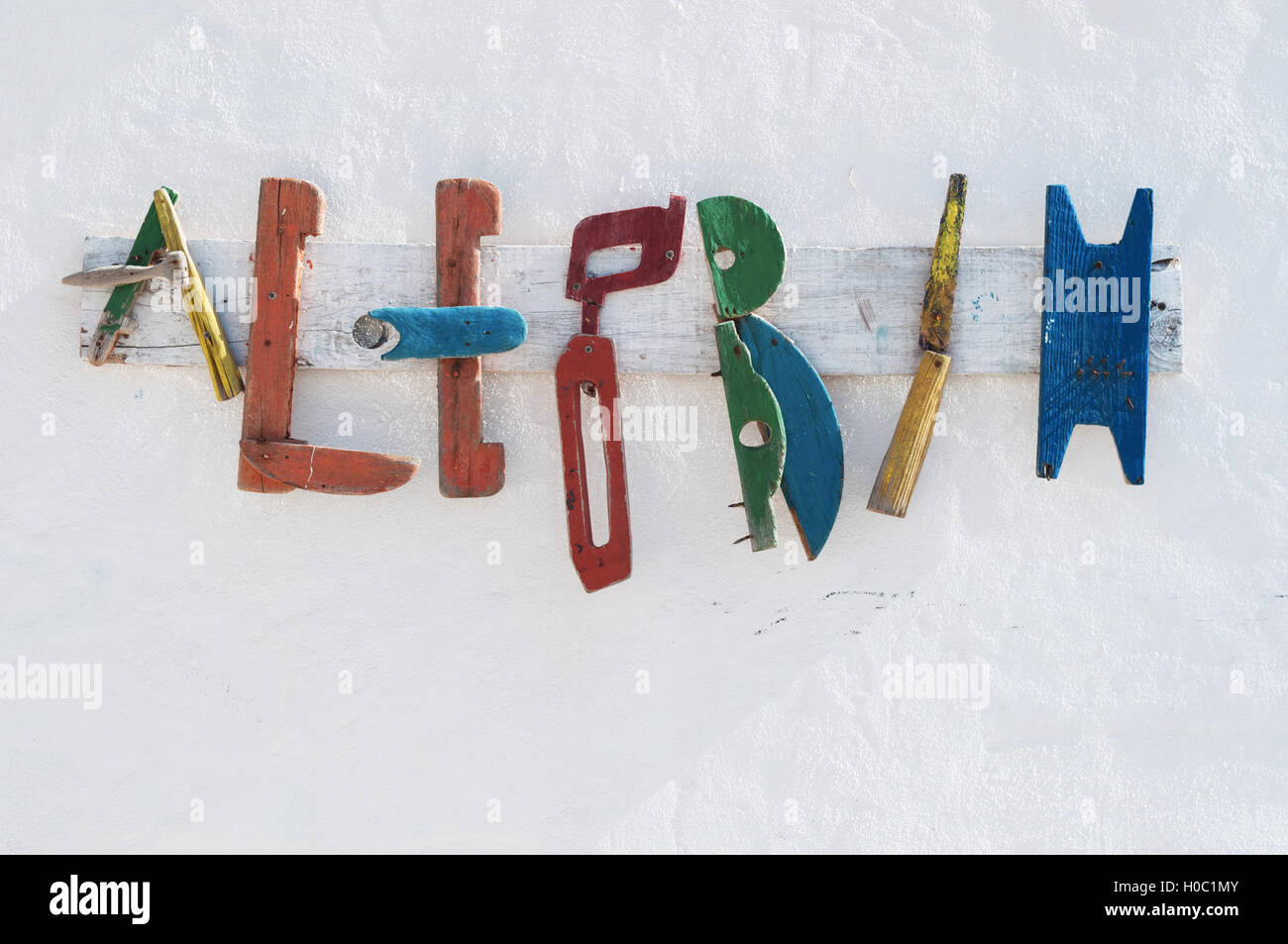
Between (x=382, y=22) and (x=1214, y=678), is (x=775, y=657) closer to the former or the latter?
(x=1214, y=678)

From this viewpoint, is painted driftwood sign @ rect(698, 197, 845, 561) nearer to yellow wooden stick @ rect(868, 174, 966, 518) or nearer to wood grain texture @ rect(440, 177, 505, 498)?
yellow wooden stick @ rect(868, 174, 966, 518)

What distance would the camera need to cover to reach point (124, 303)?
1.91m

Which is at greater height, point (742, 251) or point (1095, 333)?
point (742, 251)

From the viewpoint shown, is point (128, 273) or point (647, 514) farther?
point (647, 514)

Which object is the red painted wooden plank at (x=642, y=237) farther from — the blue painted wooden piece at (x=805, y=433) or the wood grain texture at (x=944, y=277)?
the wood grain texture at (x=944, y=277)

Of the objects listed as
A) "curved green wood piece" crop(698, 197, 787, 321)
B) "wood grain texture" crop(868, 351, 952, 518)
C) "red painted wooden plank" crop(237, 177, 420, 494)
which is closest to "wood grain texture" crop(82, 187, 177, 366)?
"red painted wooden plank" crop(237, 177, 420, 494)

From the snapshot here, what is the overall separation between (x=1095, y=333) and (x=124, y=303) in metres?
1.70

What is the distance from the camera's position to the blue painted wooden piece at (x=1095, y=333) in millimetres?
1912

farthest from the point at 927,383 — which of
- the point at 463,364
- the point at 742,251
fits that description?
the point at 463,364

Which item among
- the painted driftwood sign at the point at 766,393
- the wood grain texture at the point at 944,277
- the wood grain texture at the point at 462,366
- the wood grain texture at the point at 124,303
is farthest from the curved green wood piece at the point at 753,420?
the wood grain texture at the point at 124,303

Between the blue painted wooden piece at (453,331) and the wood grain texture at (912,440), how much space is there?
68 centimetres

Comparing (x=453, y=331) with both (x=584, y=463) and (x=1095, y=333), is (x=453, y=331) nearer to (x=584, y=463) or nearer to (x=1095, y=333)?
(x=584, y=463)

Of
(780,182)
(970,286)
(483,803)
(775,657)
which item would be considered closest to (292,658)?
(483,803)

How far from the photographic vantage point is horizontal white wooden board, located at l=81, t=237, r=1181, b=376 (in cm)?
195
